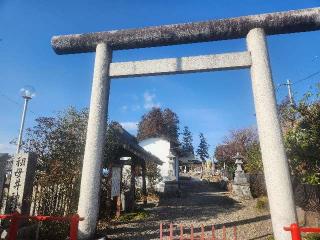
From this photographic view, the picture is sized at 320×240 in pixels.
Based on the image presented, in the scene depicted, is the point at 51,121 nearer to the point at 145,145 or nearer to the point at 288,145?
the point at 288,145

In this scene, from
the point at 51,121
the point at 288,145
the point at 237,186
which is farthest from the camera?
the point at 237,186

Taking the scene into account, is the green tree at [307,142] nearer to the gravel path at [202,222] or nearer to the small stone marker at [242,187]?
the gravel path at [202,222]

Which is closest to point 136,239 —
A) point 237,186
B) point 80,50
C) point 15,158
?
point 15,158

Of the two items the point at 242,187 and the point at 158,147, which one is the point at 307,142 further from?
the point at 158,147

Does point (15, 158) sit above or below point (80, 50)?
below

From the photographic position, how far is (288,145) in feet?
29.8

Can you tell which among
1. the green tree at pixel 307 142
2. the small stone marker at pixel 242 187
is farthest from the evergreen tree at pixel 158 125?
the green tree at pixel 307 142

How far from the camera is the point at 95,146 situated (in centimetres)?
704

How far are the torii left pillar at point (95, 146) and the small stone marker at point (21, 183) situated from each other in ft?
4.69

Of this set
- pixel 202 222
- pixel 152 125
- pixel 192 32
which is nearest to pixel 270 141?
pixel 192 32

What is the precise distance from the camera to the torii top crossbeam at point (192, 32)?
279 inches

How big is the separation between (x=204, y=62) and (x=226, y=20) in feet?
4.20

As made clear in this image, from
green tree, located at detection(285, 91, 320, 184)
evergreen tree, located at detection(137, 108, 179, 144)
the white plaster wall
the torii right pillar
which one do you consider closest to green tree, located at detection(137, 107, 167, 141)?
evergreen tree, located at detection(137, 108, 179, 144)

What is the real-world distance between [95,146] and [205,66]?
3.44 metres
